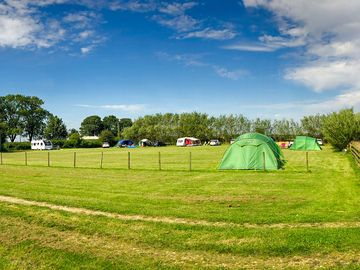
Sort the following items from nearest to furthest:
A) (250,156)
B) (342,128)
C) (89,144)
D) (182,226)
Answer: (182,226) < (250,156) < (342,128) < (89,144)

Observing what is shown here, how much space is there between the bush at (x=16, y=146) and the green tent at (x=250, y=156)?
69.2 meters

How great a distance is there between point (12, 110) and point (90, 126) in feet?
198

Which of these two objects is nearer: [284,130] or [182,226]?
[182,226]

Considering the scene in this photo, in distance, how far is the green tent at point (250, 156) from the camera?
22.7 m

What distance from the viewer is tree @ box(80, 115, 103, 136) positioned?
16538cm

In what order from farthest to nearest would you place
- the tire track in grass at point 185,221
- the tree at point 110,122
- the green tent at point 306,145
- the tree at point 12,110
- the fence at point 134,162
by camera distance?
the tree at point 110,122 → the tree at point 12,110 → the green tent at point 306,145 → the fence at point 134,162 → the tire track in grass at point 185,221

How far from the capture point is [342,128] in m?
42.2

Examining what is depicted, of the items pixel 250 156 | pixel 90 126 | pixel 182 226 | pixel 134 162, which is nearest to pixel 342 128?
pixel 250 156

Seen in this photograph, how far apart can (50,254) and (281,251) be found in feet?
15.8

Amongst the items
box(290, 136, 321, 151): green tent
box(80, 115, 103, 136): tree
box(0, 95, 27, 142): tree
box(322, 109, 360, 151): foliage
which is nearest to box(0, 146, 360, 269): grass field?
box(322, 109, 360, 151): foliage

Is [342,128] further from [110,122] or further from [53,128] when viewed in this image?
[110,122]

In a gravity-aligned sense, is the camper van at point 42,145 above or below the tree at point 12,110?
below

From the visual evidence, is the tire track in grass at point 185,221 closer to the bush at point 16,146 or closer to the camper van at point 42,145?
the camper van at point 42,145

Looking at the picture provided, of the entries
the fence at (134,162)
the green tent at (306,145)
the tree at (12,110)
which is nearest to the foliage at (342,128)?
the green tent at (306,145)
